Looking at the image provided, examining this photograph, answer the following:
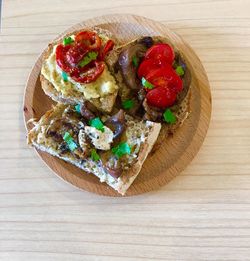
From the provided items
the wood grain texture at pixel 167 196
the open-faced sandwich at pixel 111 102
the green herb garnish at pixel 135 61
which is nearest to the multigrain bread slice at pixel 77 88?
the open-faced sandwich at pixel 111 102

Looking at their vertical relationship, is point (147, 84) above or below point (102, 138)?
above

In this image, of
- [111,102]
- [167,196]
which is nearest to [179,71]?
[111,102]

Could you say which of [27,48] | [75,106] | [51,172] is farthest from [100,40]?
[51,172]

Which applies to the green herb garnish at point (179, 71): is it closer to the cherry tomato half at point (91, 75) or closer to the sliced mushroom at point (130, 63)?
the sliced mushroom at point (130, 63)

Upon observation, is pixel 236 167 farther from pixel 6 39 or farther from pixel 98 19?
pixel 6 39

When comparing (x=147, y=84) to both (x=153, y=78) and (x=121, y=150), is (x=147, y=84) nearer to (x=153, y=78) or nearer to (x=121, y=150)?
(x=153, y=78)

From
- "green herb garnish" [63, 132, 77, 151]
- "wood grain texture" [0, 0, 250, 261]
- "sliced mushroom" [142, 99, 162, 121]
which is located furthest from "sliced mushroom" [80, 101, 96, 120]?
"wood grain texture" [0, 0, 250, 261]
